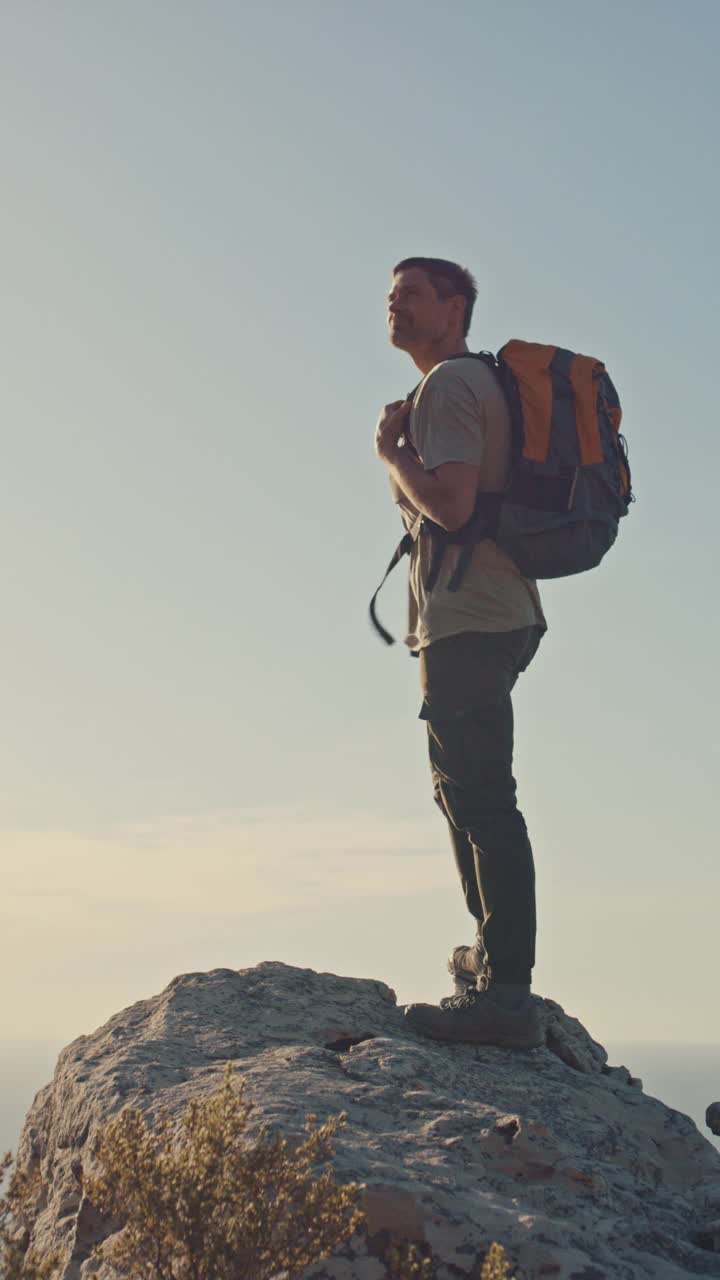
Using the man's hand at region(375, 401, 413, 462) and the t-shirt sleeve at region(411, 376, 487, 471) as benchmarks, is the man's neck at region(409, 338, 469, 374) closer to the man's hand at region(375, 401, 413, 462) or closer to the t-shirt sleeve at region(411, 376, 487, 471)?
the man's hand at region(375, 401, 413, 462)

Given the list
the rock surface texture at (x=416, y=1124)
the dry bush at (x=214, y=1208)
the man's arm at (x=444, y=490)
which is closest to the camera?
the dry bush at (x=214, y=1208)

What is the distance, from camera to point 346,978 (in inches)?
267

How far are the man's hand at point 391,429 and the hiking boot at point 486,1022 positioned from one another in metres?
2.63

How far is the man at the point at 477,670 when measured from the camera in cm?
574

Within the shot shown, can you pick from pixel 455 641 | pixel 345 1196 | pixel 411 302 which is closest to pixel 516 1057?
pixel 455 641

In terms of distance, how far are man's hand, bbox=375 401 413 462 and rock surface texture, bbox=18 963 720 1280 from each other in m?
2.79

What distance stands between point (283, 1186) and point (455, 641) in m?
2.88

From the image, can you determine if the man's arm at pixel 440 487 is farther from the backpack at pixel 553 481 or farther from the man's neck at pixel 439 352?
the man's neck at pixel 439 352

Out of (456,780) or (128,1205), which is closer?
(128,1205)

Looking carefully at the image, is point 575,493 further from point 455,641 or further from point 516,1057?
point 516,1057

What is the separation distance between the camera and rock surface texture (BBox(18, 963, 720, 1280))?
13.0 ft

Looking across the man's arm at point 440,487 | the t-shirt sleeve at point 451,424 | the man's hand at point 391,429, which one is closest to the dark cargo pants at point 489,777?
the man's arm at point 440,487

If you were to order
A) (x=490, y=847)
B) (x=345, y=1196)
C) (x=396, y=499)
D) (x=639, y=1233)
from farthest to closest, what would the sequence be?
(x=396, y=499)
(x=490, y=847)
(x=639, y=1233)
(x=345, y=1196)

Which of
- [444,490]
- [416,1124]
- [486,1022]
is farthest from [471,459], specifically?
[416,1124]
